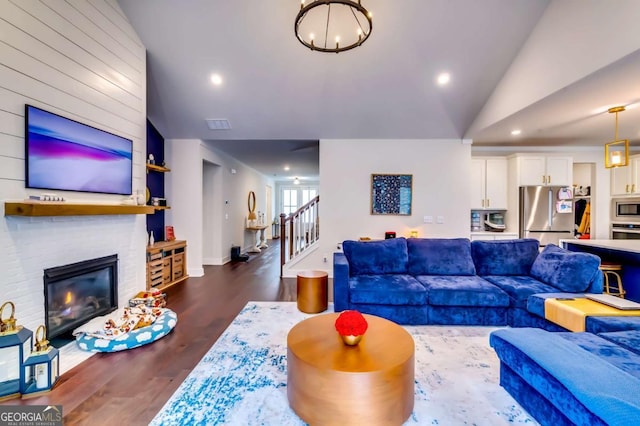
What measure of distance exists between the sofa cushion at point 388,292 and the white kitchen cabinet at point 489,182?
3257mm

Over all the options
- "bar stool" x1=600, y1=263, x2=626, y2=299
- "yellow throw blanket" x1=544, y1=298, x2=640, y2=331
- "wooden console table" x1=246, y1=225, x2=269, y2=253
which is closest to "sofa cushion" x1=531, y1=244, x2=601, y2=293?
"yellow throw blanket" x1=544, y1=298, x2=640, y2=331

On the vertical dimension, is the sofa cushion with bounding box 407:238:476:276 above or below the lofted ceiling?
below

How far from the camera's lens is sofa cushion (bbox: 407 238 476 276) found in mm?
3771

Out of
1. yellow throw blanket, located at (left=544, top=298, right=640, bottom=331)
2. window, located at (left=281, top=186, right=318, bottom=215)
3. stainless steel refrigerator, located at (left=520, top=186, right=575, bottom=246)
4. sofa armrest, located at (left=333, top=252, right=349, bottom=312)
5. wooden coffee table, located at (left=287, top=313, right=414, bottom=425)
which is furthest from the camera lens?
window, located at (left=281, top=186, right=318, bottom=215)

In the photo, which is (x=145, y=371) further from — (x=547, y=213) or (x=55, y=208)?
(x=547, y=213)

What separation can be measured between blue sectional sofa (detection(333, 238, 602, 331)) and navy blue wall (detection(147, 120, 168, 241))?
3.61 m

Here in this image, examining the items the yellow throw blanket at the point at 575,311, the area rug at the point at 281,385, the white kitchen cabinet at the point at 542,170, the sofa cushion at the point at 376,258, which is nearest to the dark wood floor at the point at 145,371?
the area rug at the point at 281,385

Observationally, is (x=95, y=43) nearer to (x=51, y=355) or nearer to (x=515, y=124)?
(x=51, y=355)

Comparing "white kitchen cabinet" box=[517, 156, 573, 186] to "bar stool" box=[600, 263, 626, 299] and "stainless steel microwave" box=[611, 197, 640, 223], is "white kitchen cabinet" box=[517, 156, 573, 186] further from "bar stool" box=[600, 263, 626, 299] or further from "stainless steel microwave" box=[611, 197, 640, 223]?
"bar stool" box=[600, 263, 626, 299]

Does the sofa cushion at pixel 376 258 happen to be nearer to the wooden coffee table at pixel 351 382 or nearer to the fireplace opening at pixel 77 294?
the wooden coffee table at pixel 351 382

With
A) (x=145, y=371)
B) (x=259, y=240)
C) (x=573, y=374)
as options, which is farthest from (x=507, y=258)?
(x=259, y=240)

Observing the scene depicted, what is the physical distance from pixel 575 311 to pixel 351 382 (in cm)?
209

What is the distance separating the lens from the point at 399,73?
4.14m

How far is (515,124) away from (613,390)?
412 centimetres
